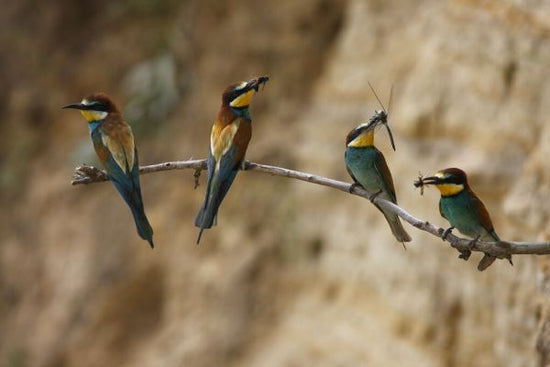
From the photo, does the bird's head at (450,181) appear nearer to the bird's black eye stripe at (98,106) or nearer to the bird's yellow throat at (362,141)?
the bird's yellow throat at (362,141)

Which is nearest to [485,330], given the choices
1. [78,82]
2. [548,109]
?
[548,109]

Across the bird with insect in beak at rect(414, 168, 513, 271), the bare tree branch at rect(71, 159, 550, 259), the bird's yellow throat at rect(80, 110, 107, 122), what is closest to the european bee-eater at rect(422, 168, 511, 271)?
the bird with insect in beak at rect(414, 168, 513, 271)

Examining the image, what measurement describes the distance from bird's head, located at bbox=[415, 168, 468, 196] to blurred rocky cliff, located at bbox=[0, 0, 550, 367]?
0.77 metres

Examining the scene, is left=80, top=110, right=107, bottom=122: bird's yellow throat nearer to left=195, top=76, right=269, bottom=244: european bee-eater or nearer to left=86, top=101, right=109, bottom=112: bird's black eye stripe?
left=86, top=101, right=109, bottom=112: bird's black eye stripe

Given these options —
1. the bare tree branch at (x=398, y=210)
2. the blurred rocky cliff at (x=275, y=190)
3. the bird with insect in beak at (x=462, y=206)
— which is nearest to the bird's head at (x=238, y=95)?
the bare tree branch at (x=398, y=210)

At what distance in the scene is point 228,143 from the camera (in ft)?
9.98

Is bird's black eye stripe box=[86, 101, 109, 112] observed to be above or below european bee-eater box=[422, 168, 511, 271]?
below

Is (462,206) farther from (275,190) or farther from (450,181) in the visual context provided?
(275,190)

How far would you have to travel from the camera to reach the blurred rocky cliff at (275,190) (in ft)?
13.9

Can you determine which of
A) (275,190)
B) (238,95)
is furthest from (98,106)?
(275,190)

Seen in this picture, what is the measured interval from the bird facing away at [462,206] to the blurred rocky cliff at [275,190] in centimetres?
69

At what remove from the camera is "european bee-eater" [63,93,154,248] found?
10.2 feet

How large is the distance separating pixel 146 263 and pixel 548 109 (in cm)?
317

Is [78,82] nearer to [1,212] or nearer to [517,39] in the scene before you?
[1,212]
